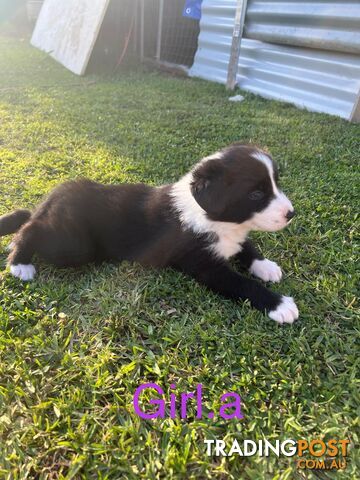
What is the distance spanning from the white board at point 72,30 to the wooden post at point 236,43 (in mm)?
2853

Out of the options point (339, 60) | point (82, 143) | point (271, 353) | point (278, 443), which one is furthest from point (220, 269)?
point (339, 60)

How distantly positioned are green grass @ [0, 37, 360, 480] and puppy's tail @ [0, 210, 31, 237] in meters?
0.19

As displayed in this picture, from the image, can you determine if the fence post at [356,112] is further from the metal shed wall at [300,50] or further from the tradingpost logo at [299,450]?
the tradingpost logo at [299,450]

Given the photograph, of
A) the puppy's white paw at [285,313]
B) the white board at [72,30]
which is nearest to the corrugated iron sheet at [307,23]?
the white board at [72,30]

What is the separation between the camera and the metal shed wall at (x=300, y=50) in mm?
4883

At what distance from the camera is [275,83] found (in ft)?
20.0

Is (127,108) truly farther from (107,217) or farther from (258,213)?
(258,213)

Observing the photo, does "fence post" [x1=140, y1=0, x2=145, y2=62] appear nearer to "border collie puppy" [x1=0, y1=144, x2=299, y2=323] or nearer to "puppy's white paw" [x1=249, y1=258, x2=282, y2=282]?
"border collie puppy" [x1=0, y1=144, x2=299, y2=323]

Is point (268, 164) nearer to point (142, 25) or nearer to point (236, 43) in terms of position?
point (236, 43)

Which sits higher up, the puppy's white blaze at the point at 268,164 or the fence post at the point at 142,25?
the puppy's white blaze at the point at 268,164

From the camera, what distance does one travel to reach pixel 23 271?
246 centimetres

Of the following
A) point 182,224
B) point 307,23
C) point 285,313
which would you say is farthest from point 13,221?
point 307,23

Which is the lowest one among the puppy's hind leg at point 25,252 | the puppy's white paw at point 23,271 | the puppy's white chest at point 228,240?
the puppy's white paw at point 23,271

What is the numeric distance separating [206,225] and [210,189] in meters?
0.25
